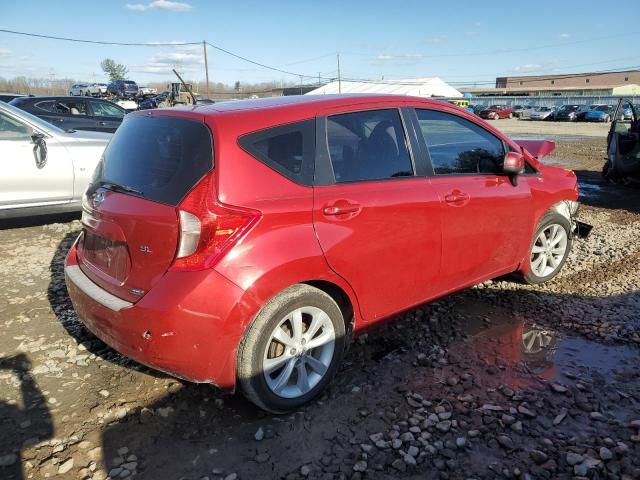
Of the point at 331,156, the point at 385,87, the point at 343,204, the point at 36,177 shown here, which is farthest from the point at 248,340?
the point at 385,87

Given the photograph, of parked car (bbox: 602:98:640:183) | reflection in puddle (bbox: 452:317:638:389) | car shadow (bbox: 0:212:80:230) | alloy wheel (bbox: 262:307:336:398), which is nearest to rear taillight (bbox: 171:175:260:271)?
alloy wheel (bbox: 262:307:336:398)

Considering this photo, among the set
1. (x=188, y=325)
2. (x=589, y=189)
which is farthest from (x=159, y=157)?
(x=589, y=189)

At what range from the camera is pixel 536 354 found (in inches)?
136

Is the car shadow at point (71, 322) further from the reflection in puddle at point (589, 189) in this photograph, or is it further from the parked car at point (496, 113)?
the parked car at point (496, 113)

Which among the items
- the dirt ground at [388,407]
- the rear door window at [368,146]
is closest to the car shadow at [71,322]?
the dirt ground at [388,407]

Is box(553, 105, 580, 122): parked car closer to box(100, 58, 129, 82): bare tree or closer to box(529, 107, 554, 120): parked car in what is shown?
box(529, 107, 554, 120): parked car

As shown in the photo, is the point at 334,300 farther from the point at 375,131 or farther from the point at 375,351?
the point at 375,131

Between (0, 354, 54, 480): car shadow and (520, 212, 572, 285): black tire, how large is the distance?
12.3 feet

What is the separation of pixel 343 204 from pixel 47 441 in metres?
2.01

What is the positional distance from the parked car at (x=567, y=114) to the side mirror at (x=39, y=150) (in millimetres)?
47381

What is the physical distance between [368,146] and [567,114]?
49.1 meters

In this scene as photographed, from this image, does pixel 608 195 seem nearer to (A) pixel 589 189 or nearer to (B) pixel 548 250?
(A) pixel 589 189

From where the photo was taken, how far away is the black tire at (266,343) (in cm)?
260

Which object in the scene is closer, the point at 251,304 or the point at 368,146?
the point at 251,304
